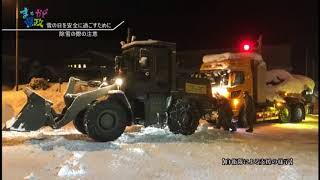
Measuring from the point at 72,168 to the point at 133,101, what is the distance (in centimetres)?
548

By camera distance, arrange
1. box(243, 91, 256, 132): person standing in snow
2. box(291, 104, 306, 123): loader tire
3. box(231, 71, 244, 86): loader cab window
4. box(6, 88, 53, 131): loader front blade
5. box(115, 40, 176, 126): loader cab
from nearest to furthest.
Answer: box(6, 88, 53, 131): loader front blade, box(115, 40, 176, 126): loader cab, box(243, 91, 256, 132): person standing in snow, box(231, 71, 244, 86): loader cab window, box(291, 104, 306, 123): loader tire

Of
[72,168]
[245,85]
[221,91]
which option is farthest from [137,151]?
[245,85]

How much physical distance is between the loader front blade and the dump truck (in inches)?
263

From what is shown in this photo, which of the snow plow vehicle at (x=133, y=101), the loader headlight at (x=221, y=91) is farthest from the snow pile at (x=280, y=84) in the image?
the snow plow vehicle at (x=133, y=101)

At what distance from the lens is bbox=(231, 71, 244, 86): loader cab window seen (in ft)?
61.9

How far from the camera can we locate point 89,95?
516 inches

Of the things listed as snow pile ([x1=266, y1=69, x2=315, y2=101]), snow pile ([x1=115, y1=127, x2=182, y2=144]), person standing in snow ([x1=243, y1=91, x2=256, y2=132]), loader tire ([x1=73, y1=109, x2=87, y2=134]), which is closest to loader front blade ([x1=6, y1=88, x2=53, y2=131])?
loader tire ([x1=73, y1=109, x2=87, y2=134])

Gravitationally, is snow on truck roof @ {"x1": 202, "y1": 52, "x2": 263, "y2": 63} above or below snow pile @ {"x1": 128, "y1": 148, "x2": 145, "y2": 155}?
above

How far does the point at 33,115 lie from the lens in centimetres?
1248

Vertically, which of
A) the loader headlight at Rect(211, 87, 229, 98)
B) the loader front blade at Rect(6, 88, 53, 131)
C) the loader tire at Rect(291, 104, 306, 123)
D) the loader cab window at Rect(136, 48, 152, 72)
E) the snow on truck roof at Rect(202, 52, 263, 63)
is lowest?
the loader tire at Rect(291, 104, 306, 123)

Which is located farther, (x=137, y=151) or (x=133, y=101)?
(x=133, y=101)

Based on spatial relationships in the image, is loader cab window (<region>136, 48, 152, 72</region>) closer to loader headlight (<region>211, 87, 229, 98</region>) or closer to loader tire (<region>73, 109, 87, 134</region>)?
loader tire (<region>73, 109, 87, 134</region>)

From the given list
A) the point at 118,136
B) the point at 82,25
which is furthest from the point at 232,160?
the point at 82,25

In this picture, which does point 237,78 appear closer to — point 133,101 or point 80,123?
point 133,101
